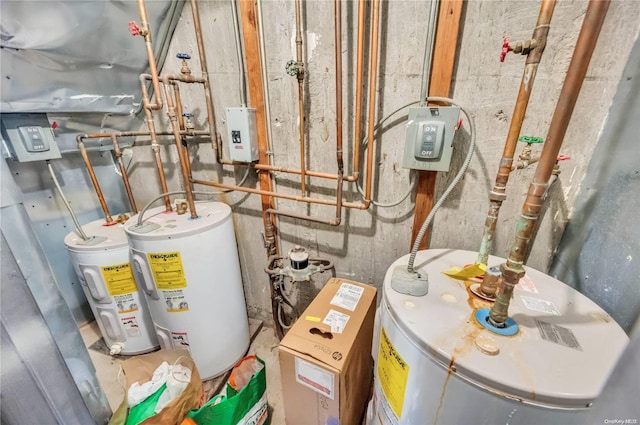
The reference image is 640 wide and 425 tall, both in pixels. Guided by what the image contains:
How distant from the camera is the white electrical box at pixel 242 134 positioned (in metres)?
1.17

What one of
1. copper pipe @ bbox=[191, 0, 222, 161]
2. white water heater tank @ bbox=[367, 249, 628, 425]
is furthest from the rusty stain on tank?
copper pipe @ bbox=[191, 0, 222, 161]

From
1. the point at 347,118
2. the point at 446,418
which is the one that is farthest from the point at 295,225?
the point at 446,418

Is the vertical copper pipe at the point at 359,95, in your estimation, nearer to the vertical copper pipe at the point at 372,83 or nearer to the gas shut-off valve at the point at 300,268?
the vertical copper pipe at the point at 372,83

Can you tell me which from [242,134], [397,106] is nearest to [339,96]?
[397,106]

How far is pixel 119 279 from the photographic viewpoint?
1294mm

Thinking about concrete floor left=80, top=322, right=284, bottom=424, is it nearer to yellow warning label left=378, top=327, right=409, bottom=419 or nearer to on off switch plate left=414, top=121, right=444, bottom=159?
yellow warning label left=378, top=327, right=409, bottom=419

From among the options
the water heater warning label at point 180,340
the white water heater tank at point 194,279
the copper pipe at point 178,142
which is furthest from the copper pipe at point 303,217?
the water heater warning label at point 180,340

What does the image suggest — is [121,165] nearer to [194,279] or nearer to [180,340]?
[194,279]

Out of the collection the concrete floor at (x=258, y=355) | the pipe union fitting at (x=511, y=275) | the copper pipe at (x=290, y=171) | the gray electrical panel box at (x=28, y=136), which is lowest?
the concrete floor at (x=258, y=355)

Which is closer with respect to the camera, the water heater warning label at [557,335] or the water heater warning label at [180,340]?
the water heater warning label at [557,335]

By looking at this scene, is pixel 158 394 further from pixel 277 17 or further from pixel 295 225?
pixel 277 17

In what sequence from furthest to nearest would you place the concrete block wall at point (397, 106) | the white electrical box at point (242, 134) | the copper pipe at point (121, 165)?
the copper pipe at point (121, 165) → the white electrical box at point (242, 134) → the concrete block wall at point (397, 106)

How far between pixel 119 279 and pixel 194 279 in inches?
19.7

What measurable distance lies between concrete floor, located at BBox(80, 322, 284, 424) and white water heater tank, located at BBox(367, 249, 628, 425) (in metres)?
0.74
